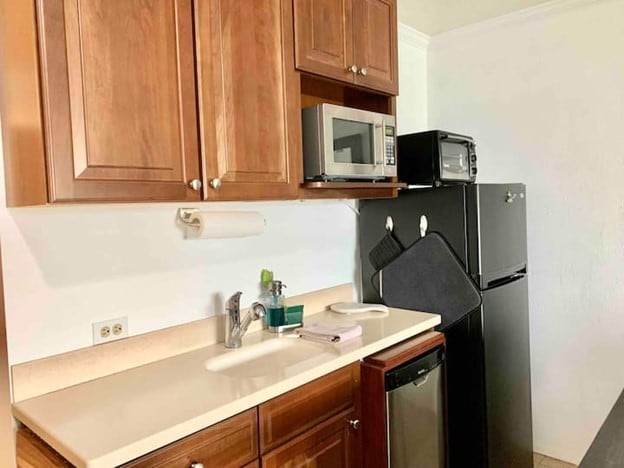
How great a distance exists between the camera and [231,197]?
1.60 m

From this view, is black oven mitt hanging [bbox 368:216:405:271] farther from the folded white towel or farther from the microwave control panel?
the folded white towel

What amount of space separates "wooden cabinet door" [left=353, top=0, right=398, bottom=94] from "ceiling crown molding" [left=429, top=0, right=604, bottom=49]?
2.98 feet

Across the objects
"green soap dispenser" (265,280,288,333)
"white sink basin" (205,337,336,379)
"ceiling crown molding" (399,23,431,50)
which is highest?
"ceiling crown molding" (399,23,431,50)

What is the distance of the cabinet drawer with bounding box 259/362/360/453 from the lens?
59.2 inches

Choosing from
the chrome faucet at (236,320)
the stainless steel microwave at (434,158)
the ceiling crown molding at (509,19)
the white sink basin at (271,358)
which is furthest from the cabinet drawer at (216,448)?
the ceiling crown molding at (509,19)

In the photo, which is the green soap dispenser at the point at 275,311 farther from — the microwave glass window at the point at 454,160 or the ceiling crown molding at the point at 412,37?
the ceiling crown molding at the point at 412,37

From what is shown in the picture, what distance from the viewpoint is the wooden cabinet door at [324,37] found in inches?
71.7

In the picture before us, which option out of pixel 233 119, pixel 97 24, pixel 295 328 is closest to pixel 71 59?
pixel 97 24

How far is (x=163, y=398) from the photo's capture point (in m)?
1.44

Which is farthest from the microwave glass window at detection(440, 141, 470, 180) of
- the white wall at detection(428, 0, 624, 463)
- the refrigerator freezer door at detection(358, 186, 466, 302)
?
the white wall at detection(428, 0, 624, 463)

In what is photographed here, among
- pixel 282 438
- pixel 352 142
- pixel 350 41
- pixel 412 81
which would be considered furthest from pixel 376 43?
pixel 282 438

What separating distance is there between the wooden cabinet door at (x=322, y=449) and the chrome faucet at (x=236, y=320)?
0.46m

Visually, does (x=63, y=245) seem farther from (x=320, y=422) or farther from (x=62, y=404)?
(x=320, y=422)

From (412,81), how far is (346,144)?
4.32ft
